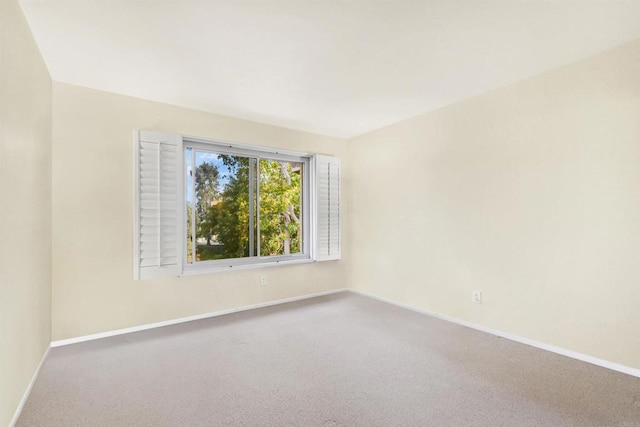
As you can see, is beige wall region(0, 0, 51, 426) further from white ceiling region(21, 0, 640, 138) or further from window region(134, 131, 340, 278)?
window region(134, 131, 340, 278)

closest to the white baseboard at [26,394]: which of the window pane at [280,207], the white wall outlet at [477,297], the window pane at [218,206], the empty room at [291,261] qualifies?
the empty room at [291,261]

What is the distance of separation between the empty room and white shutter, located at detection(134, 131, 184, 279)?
0.07 ft

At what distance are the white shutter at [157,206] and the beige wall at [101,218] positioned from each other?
13 centimetres

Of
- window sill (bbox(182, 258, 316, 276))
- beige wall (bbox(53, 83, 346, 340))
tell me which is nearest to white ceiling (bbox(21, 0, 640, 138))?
beige wall (bbox(53, 83, 346, 340))

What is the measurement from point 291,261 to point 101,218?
7.10 ft

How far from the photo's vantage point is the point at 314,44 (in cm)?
213

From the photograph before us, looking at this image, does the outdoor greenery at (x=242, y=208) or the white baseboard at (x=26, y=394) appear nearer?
the white baseboard at (x=26, y=394)

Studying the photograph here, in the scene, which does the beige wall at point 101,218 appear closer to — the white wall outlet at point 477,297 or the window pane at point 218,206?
the window pane at point 218,206

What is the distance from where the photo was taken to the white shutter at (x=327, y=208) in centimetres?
424

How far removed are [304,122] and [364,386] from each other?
2982 mm

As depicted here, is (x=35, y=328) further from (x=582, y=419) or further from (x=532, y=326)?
(x=532, y=326)

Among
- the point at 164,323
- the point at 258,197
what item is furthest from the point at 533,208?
the point at 164,323

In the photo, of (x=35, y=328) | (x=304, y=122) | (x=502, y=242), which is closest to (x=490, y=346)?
(x=502, y=242)

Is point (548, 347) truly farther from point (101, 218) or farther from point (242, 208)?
point (101, 218)
